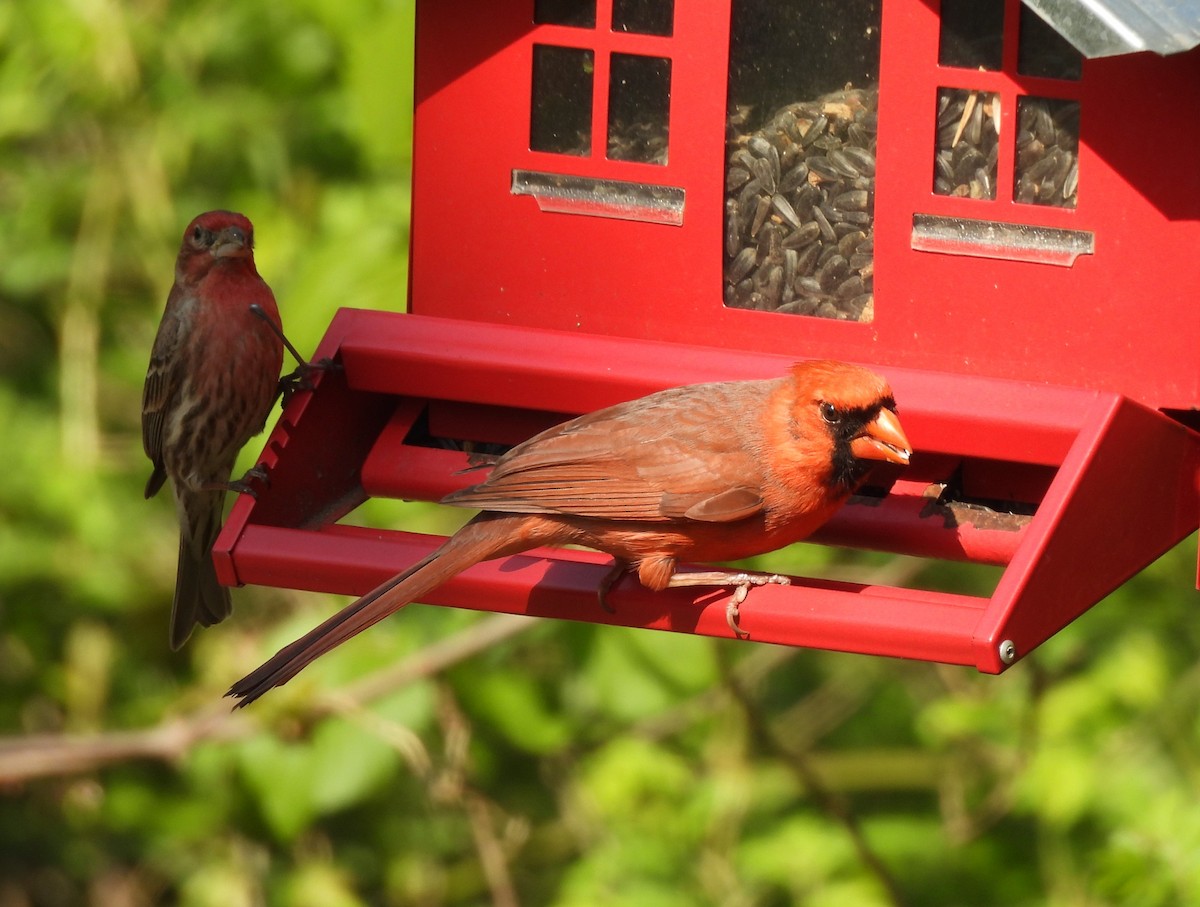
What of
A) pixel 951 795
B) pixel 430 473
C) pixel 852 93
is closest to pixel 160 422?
pixel 430 473

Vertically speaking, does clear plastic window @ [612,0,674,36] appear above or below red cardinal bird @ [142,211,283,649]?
above

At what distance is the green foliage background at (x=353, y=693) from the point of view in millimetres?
5234

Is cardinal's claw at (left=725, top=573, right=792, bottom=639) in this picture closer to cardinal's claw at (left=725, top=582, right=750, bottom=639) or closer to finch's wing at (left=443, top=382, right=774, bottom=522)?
cardinal's claw at (left=725, top=582, right=750, bottom=639)

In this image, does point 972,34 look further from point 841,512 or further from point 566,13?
point 841,512

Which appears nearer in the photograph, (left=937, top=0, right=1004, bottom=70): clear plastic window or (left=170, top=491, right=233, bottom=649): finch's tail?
(left=937, top=0, right=1004, bottom=70): clear plastic window

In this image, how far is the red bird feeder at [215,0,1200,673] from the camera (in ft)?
10.7

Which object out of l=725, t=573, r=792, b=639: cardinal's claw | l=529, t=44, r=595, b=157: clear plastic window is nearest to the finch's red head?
l=529, t=44, r=595, b=157: clear plastic window

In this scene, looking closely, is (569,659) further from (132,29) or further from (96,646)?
(132,29)

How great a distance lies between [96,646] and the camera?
21.4ft

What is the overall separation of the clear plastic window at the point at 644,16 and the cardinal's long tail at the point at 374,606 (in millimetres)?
1140

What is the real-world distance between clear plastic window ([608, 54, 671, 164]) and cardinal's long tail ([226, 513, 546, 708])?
0.96 meters

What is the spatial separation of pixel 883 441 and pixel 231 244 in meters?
1.87

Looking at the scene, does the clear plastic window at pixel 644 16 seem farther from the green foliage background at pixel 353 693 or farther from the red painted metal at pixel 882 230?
the green foliage background at pixel 353 693

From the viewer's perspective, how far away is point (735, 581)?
320 cm
